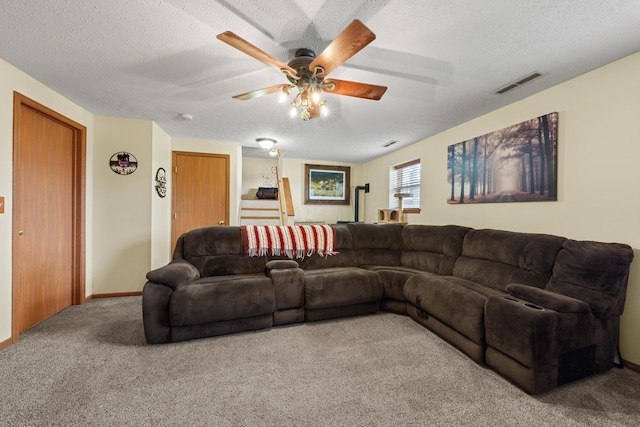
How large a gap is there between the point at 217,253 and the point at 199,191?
200cm

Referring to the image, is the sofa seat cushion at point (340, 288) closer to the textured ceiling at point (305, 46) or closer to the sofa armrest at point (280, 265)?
the sofa armrest at point (280, 265)

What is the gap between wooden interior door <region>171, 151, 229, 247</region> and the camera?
4.42 meters

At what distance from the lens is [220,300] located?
2.34 metres

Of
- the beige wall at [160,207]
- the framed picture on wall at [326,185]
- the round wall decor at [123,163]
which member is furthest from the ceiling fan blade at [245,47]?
the framed picture on wall at [326,185]

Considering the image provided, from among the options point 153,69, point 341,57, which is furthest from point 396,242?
point 153,69

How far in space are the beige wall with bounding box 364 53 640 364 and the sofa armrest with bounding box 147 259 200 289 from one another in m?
3.39

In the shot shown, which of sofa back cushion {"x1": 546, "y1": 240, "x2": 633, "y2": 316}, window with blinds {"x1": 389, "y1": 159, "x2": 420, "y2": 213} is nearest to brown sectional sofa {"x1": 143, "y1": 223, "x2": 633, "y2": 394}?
sofa back cushion {"x1": 546, "y1": 240, "x2": 633, "y2": 316}

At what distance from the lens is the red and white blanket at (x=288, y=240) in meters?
3.04

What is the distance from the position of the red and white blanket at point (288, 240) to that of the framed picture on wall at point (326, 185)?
2.79 metres

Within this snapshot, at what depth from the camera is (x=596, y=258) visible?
6.17 feet

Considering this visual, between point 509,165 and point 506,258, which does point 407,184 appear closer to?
point 509,165

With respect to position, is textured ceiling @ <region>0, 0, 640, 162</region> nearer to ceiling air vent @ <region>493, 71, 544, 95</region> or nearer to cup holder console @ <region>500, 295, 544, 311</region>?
ceiling air vent @ <region>493, 71, 544, 95</region>

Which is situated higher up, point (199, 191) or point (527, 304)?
point (199, 191)

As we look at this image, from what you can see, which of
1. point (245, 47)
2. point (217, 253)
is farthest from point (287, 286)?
point (245, 47)
